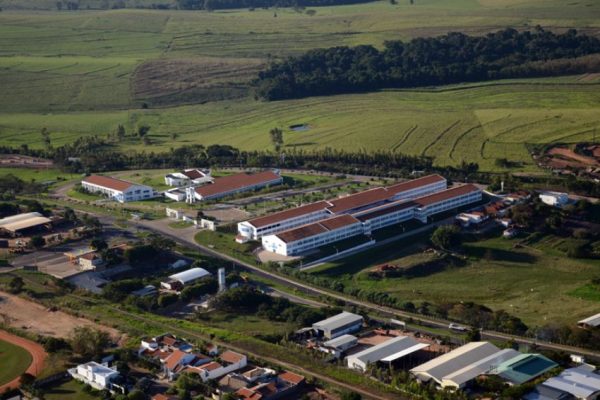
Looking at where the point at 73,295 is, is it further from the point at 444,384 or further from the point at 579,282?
the point at 579,282

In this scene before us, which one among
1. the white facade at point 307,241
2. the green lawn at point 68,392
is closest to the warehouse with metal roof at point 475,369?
the green lawn at point 68,392

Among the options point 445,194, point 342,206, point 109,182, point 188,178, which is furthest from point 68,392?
point 188,178

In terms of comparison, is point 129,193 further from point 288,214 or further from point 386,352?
point 386,352

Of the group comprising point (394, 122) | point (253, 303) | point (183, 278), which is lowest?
point (253, 303)

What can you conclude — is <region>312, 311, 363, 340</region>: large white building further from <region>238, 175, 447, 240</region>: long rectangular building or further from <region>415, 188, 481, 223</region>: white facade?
<region>415, 188, 481, 223</region>: white facade

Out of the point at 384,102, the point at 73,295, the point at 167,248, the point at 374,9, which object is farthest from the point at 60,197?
the point at 374,9

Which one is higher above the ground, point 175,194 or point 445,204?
point 175,194
